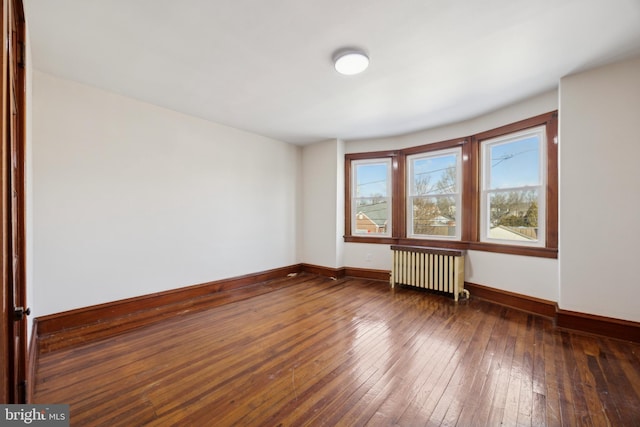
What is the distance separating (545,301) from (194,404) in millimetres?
3820

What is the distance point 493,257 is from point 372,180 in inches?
92.9

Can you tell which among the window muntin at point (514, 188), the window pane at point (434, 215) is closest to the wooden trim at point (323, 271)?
the window pane at point (434, 215)

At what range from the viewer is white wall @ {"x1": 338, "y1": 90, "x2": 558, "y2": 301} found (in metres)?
3.18

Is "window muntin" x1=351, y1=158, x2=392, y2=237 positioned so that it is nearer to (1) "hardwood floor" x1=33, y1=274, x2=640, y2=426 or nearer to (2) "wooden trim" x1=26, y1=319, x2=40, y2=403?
(1) "hardwood floor" x1=33, y1=274, x2=640, y2=426

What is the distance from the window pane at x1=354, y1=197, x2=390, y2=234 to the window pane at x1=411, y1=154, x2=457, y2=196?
0.63 m

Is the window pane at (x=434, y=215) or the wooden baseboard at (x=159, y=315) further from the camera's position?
the window pane at (x=434, y=215)

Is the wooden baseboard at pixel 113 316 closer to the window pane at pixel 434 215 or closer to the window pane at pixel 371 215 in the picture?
the window pane at pixel 371 215

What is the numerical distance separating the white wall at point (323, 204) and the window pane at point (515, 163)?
97.7 inches

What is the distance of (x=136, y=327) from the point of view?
2.88 metres

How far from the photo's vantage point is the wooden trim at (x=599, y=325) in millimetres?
2506

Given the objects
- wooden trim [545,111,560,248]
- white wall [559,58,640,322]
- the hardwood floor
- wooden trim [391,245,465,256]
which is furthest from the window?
the hardwood floor

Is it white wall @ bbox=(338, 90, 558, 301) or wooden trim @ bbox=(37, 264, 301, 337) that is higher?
white wall @ bbox=(338, 90, 558, 301)

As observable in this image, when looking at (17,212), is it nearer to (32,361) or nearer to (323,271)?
(32,361)

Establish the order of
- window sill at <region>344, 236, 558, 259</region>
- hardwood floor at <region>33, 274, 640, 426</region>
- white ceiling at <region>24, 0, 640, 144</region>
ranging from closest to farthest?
hardwood floor at <region>33, 274, 640, 426</region>, white ceiling at <region>24, 0, 640, 144</region>, window sill at <region>344, 236, 558, 259</region>
